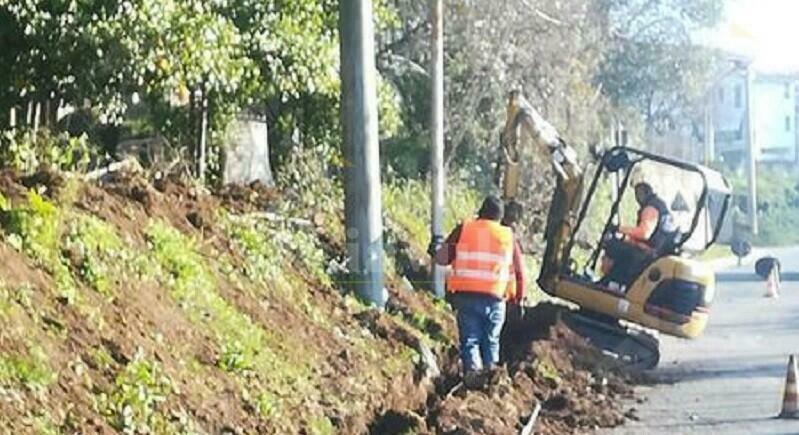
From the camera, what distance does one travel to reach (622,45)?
56594 millimetres

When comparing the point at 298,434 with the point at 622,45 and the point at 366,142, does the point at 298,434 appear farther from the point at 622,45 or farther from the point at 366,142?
the point at 622,45

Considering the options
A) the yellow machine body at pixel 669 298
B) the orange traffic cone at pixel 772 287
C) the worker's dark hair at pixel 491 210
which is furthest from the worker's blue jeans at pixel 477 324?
the orange traffic cone at pixel 772 287

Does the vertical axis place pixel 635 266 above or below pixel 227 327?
below

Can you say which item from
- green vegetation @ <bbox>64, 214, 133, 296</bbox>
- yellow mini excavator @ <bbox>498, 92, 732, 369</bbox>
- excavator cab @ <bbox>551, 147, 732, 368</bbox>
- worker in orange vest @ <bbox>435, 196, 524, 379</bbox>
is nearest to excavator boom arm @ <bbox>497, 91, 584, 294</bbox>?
yellow mini excavator @ <bbox>498, 92, 732, 369</bbox>

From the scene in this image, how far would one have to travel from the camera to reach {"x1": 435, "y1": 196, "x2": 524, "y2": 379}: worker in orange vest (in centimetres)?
1650

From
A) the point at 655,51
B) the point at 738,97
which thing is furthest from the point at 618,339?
the point at 738,97

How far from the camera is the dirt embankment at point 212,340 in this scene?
10023 mm

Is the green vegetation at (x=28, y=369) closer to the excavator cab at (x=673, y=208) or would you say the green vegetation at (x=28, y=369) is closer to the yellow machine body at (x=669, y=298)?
the yellow machine body at (x=669, y=298)

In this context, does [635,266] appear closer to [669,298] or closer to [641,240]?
[641,240]

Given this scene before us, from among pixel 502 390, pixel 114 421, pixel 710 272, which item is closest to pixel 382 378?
pixel 502 390

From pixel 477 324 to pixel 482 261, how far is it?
25.9 inches

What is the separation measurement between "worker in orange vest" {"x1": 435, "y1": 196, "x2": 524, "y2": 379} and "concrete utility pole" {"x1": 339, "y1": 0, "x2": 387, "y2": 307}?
2.12 metres

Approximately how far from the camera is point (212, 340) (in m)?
12.7

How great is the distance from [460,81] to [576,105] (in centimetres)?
591
